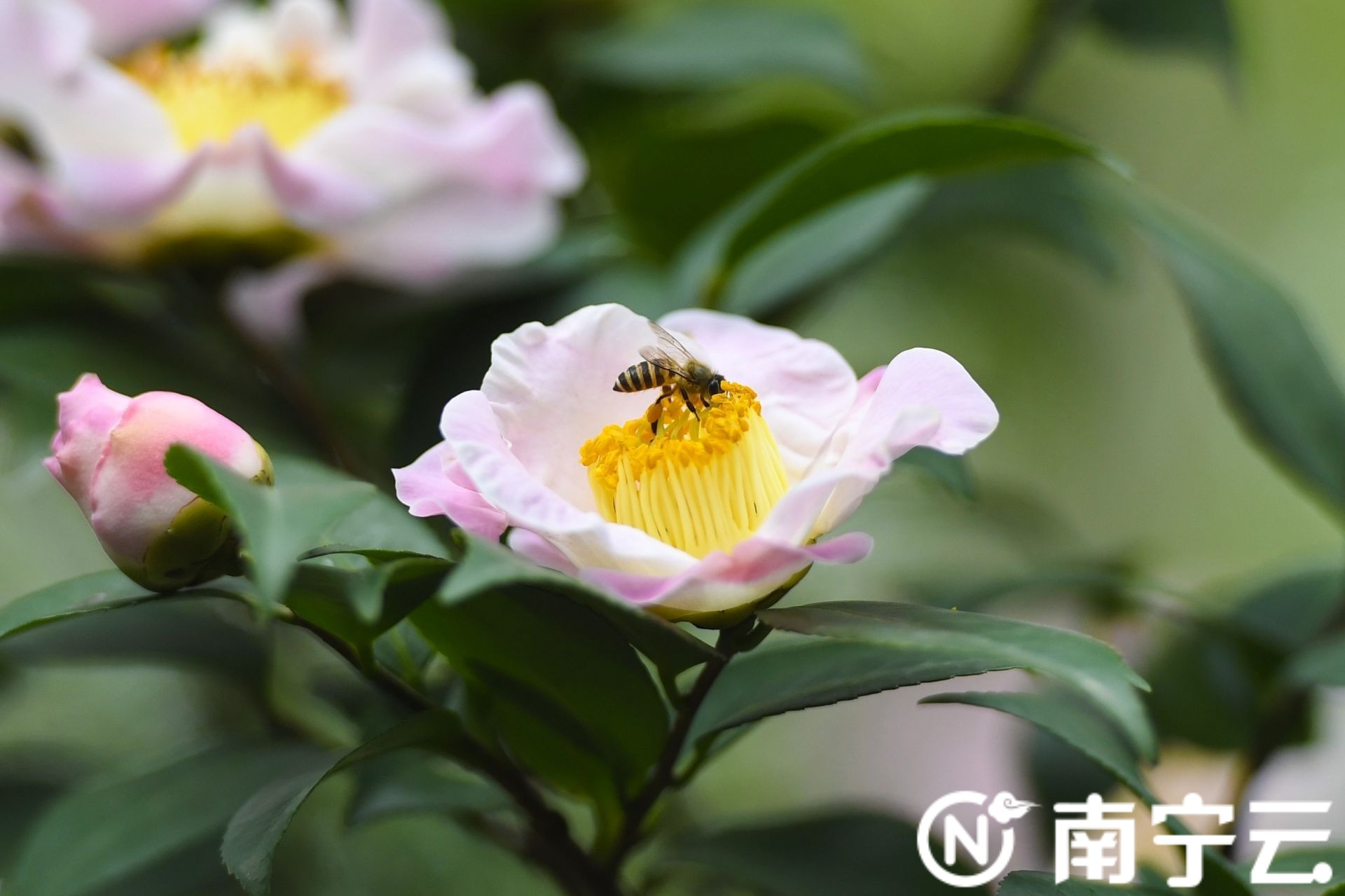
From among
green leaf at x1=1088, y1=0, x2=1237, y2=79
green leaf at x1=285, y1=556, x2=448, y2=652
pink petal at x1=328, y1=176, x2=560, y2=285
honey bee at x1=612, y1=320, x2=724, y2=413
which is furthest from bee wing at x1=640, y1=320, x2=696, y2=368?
green leaf at x1=1088, y1=0, x2=1237, y2=79

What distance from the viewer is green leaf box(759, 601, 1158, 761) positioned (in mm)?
224

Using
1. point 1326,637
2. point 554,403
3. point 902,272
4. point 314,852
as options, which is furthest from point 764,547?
point 902,272

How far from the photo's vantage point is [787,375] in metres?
0.35

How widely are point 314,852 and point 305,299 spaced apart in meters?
0.34

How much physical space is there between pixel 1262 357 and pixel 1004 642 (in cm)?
37

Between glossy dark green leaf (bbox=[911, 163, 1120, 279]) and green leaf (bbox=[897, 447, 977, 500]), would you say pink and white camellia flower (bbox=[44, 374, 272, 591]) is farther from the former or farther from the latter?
glossy dark green leaf (bbox=[911, 163, 1120, 279])

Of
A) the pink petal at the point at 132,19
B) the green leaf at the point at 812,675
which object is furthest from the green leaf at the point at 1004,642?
the pink petal at the point at 132,19

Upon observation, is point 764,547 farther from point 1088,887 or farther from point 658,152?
point 658,152

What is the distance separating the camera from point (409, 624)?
0.31 m

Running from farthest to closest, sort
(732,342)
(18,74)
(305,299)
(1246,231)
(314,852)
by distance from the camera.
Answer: (1246,231), (314,852), (305,299), (18,74), (732,342)

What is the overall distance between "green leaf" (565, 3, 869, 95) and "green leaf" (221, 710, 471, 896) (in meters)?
0.43

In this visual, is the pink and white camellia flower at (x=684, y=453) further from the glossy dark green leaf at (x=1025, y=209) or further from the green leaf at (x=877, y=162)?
the glossy dark green leaf at (x=1025, y=209)

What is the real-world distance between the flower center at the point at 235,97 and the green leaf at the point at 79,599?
0.29 metres

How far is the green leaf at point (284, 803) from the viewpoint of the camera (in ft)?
0.93
